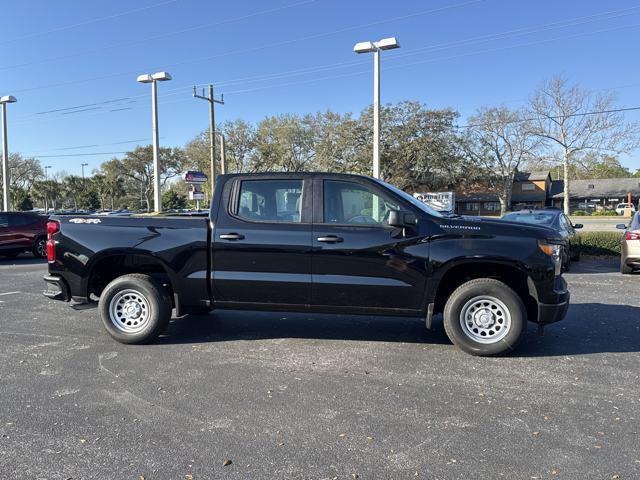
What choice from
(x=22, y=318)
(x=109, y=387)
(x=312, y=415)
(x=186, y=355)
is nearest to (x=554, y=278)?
(x=312, y=415)

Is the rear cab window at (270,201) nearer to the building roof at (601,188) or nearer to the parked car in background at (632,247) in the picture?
the parked car in background at (632,247)

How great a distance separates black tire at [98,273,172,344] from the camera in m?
5.63

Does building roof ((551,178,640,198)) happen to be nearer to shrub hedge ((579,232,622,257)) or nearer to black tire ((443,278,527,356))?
shrub hedge ((579,232,622,257))

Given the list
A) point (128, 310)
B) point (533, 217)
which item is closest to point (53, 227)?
point (128, 310)

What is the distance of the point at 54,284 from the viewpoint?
232 inches

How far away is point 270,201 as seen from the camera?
553cm

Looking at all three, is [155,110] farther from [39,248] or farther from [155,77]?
[39,248]

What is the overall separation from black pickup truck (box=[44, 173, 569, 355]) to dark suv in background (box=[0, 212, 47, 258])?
40.1 feet

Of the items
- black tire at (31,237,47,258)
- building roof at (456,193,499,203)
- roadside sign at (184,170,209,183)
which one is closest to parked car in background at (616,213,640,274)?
black tire at (31,237,47,258)

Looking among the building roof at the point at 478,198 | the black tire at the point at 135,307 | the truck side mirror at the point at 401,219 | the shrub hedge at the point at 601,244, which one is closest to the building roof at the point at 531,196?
the building roof at the point at 478,198

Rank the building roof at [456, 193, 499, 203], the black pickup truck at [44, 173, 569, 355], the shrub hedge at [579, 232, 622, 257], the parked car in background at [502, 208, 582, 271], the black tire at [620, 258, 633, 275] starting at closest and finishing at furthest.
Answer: the black pickup truck at [44, 173, 569, 355]
the black tire at [620, 258, 633, 275]
the parked car in background at [502, 208, 582, 271]
the shrub hedge at [579, 232, 622, 257]
the building roof at [456, 193, 499, 203]

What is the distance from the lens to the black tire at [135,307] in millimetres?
5629

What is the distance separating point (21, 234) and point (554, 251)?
16.4m

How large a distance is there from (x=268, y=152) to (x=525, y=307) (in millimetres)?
49937
